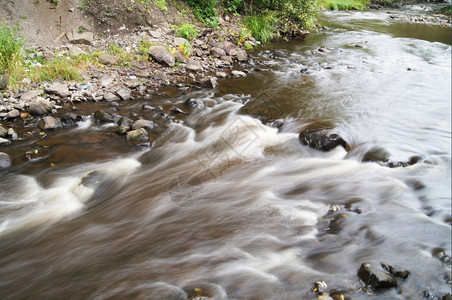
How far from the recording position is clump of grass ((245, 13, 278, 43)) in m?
12.8

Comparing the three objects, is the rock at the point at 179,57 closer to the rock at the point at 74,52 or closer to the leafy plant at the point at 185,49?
the leafy plant at the point at 185,49

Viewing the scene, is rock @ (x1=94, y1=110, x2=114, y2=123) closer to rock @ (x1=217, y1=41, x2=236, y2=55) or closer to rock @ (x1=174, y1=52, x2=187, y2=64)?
rock @ (x1=174, y1=52, x2=187, y2=64)

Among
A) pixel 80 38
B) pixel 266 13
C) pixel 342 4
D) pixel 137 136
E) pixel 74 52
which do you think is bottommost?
pixel 137 136

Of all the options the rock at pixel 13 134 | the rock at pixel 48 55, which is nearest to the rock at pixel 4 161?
the rock at pixel 13 134

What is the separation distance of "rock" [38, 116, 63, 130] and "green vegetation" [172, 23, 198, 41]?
5954 millimetres

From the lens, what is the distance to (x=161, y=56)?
29.1ft

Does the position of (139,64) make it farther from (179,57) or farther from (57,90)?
(57,90)

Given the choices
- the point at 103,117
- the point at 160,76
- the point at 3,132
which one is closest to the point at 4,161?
the point at 3,132

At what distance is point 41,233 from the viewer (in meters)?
3.80

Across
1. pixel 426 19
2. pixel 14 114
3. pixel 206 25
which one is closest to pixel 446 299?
pixel 14 114

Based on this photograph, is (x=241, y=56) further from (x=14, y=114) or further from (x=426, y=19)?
(x=426, y=19)

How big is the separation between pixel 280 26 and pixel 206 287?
1349 centimetres

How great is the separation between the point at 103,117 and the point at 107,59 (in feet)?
9.53

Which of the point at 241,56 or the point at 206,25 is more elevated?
the point at 206,25
